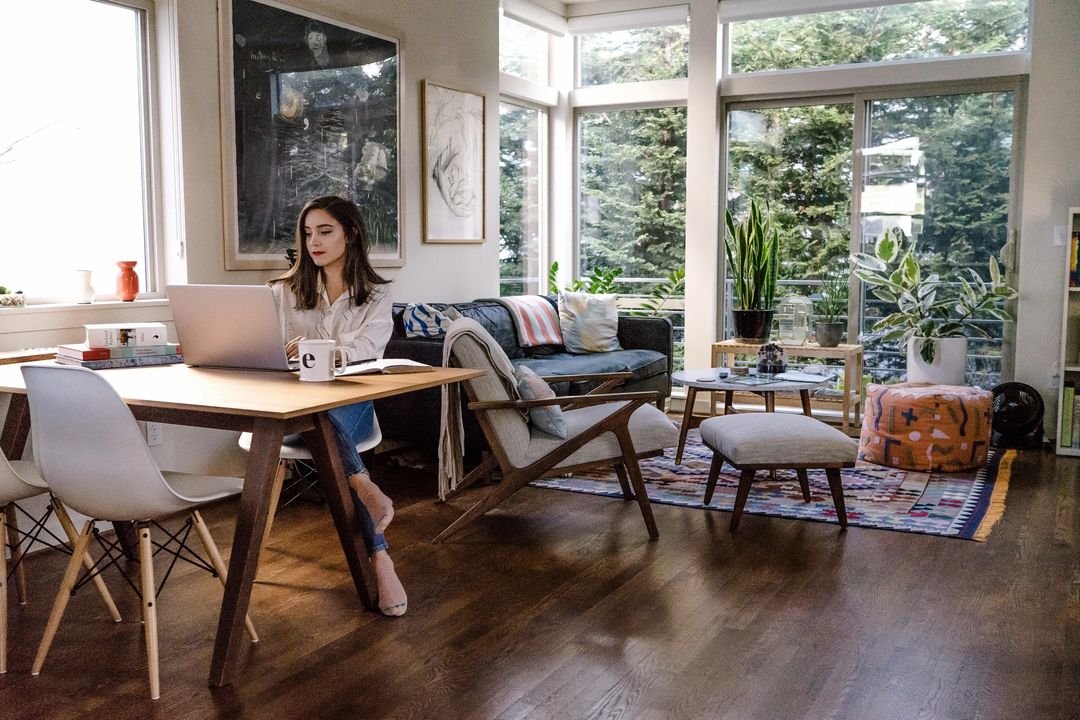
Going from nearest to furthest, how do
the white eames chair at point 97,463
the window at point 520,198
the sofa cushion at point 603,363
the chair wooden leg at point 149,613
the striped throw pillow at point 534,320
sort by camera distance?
the white eames chair at point 97,463, the chair wooden leg at point 149,613, the sofa cushion at point 603,363, the striped throw pillow at point 534,320, the window at point 520,198

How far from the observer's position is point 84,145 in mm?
3934

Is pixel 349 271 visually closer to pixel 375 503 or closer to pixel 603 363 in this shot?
pixel 375 503

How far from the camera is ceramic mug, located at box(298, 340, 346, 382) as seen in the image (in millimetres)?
2828

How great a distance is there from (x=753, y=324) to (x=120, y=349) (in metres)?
4.15

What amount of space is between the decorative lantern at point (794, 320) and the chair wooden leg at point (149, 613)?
15.4 ft

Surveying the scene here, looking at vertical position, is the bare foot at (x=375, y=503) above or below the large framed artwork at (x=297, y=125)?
below

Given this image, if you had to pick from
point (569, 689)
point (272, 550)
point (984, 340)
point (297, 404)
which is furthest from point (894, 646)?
point (984, 340)

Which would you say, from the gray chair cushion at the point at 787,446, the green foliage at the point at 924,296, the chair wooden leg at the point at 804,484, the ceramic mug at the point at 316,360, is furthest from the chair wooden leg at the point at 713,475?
the green foliage at the point at 924,296

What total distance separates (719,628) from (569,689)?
0.61m

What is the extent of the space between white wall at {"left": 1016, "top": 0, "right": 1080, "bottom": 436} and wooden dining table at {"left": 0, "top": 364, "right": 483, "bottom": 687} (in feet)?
13.7

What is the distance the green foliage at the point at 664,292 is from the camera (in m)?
7.18

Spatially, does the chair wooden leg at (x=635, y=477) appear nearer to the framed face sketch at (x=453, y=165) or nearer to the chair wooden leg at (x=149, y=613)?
the chair wooden leg at (x=149, y=613)

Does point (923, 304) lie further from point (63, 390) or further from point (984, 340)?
point (63, 390)

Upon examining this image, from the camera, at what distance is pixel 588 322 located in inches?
250
